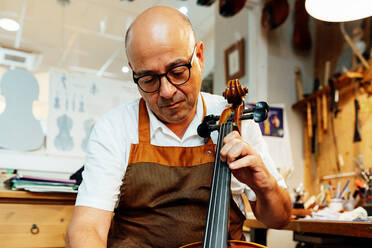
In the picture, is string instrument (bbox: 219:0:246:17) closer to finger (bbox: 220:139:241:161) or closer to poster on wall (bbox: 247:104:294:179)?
poster on wall (bbox: 247:104:294:179)

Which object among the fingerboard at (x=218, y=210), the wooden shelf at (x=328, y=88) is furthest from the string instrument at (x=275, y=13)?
the fingerboard at (x=218, y=210)

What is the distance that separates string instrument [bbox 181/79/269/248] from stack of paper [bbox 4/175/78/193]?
76cm

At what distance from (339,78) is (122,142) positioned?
1.61 metres

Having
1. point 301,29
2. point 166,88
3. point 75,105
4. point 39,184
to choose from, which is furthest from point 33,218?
point 301,29

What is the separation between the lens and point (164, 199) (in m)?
1.07

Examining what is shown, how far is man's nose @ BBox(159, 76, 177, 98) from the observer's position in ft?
3.52

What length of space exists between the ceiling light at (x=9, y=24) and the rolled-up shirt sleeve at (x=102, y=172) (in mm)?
1414

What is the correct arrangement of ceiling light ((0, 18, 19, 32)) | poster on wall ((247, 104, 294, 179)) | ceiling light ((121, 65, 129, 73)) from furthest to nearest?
poster on wall ((247, 104, 294, 179)) → ceiling light ((121, 65, 129, 73)) → ceiling light ((0, 18, 19, 32))

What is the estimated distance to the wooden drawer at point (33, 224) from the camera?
4.87 feet

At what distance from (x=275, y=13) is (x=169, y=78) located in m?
1.77

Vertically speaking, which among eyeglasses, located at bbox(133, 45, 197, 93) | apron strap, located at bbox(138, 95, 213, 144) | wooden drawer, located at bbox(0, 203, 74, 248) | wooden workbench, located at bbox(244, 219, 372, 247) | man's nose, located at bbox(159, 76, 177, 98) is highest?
eyeglasses, located at bbox(133, 45, 197, 93)

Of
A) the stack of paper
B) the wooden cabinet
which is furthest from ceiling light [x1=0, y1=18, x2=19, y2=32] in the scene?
the wooden cabinet

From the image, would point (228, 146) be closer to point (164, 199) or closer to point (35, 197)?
point (164, 199)

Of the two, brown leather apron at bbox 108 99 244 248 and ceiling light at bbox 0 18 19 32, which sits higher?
ceiling light at bbox 0 18 19 32
